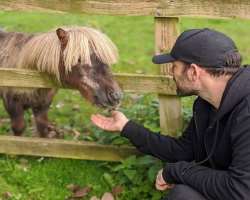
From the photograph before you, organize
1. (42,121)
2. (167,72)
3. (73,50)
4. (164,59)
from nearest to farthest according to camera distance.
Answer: (164,59) → (167,72) → (73,50) → (42,121)

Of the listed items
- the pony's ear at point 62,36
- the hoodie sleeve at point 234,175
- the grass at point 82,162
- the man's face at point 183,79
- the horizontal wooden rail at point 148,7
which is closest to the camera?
the hoodie sleeve at point 234,175

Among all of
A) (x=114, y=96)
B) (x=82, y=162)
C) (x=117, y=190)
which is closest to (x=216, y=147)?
(x=114, y=96)

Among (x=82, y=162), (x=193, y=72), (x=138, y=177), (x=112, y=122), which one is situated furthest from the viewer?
(x=82, y=162)

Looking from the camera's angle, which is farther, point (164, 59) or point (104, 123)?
point (104, 123)

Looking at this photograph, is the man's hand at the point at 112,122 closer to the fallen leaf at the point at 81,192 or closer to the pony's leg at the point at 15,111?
the fallen leaf at the point at 81,192

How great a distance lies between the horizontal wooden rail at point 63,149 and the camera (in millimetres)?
4938

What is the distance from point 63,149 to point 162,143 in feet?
4.06

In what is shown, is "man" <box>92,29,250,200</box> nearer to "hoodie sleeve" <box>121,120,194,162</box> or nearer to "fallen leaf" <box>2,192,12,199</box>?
"hoodie sleeve" <box>121,120,194,162</box>

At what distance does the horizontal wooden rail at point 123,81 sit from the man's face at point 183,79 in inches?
33.3

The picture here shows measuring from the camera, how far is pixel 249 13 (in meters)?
4.12

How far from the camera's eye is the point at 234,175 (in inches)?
131

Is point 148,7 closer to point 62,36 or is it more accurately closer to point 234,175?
point 62,36

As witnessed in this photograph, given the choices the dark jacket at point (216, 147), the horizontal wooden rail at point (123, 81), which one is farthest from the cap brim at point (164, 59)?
the horizontal wooden rail at point (123, 81)

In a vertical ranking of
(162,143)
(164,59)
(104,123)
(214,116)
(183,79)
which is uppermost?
(164,59)
